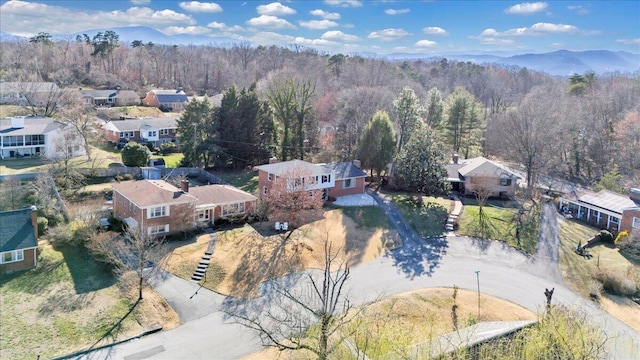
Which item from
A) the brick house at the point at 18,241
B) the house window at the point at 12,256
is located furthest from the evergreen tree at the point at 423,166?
the house window at the point at 12,256

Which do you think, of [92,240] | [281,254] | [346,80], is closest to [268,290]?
[281,254]

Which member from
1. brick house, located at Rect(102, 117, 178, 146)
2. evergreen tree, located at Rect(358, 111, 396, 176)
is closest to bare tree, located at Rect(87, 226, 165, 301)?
evergreen tree, located at Rect(358, 111, 396, 176)

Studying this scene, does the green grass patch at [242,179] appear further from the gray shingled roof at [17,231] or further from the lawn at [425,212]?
the gray shingled roof at [17,231]

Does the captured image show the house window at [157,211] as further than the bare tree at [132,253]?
Yes

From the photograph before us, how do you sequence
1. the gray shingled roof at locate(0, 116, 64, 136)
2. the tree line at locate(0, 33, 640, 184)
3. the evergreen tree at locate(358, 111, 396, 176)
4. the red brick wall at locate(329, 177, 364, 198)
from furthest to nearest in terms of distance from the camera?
the tree line at locate(0, 33, 640, 184) < the gray shingled roof at locate(0, 116, 64, 136) < the evergreen tree at locate(358, 111, 396, 176) < the red brick wall at locate(329, 177, 364, 198)

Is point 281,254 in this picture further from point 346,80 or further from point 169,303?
point 346,80

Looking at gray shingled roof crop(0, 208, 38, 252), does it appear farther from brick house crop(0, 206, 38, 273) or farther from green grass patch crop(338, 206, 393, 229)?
green grass patch crop(338, 206, 393, 229)
